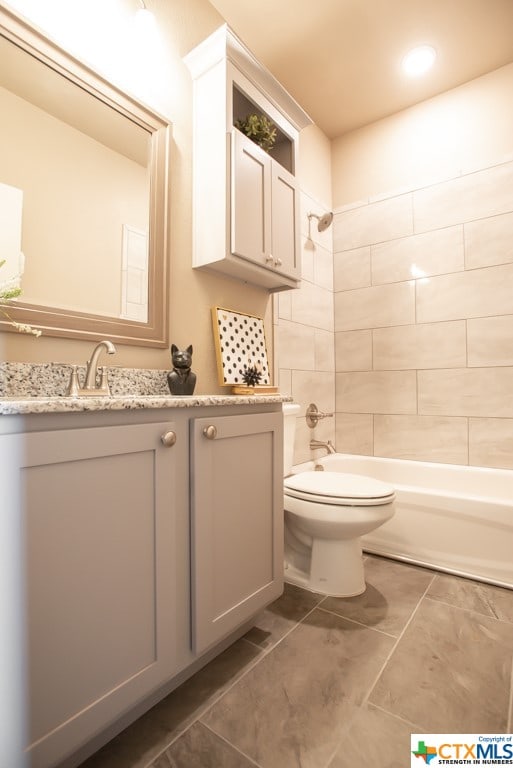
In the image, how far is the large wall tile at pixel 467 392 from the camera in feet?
7.23

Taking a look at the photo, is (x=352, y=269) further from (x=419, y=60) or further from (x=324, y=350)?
(x=419, y=60)

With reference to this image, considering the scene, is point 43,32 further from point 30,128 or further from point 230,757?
point 230,757

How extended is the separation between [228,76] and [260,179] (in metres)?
0.40

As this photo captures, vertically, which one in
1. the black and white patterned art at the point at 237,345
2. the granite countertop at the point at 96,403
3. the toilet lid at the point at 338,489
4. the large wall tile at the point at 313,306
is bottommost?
the toilet lid at the point at 338,489

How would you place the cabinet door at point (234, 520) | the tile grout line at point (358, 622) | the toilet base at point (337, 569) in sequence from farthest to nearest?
the toilet base at point (337, 569) → the tile grout line at point (358, 622) → the cabinet door at point (234, 520)

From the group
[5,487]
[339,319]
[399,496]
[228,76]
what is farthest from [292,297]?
[5,487]

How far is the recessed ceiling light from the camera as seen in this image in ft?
6.88

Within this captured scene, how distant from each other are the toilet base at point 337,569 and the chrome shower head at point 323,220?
203 centimetres

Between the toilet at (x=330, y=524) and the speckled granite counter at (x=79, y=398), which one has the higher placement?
the speckled granite counter at (x=79, y=398)

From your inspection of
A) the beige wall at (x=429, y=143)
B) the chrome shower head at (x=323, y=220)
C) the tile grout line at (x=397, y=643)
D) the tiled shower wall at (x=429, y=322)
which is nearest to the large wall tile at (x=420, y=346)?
the tiled shower wall at (x=429, y=322)

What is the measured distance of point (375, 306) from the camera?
2.66m

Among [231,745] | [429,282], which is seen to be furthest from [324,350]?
[231,745]

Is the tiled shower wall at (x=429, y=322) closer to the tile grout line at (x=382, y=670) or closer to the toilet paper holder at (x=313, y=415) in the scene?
the toilet paper holder at (x=313, y=415)

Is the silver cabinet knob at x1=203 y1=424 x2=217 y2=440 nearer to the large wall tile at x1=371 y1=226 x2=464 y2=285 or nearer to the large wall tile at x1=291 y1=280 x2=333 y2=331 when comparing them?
the large wall tile at x1=291 y1=280 x2=333 y2=331
